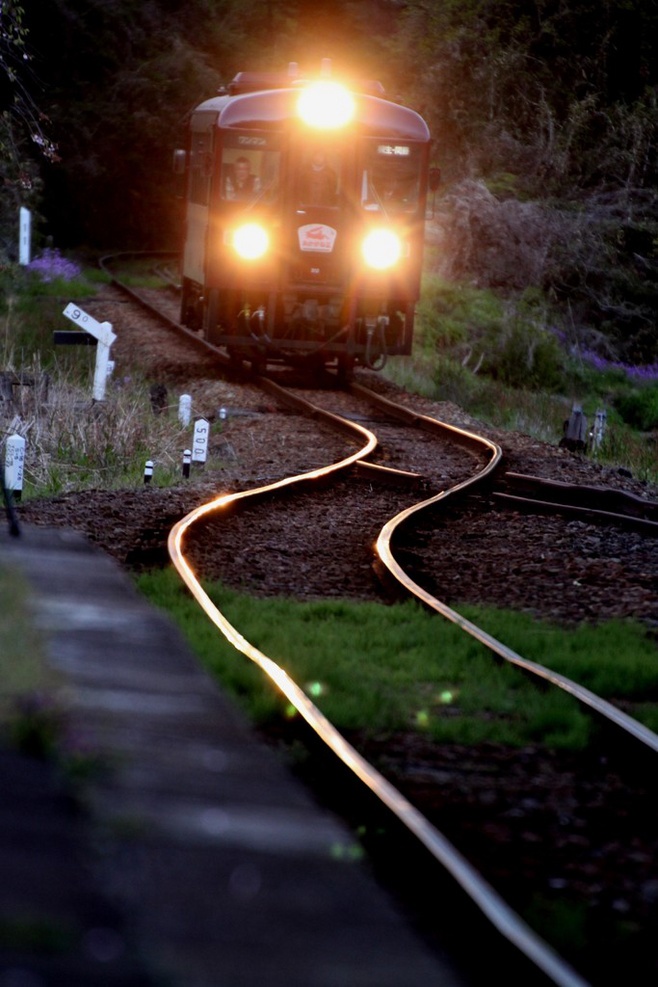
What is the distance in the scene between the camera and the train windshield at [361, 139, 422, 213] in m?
16.9

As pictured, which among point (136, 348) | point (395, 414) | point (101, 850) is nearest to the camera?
point (101, 850)

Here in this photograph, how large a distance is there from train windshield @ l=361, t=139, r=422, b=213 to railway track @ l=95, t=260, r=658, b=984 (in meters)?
2.49

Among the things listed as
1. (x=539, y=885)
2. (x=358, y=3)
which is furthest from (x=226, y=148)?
(x=358, y=3)

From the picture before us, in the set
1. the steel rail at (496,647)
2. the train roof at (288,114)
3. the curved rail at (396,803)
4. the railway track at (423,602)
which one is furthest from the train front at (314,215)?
the curved rail at (396,803)

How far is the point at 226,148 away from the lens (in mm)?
16516

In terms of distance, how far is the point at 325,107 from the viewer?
1658cm

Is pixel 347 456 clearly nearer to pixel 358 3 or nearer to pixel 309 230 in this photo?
pixel 309 230

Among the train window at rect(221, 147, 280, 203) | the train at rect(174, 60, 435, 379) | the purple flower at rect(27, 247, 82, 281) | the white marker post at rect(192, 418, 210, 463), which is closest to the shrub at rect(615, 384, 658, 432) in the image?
the train at rect(174, 60, 435, 379)

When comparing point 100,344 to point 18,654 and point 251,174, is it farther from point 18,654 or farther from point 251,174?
point 18,654

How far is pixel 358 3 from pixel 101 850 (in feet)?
197

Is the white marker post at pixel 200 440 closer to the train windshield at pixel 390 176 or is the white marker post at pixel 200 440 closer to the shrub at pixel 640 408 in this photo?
the train windshield at pixel 390 176

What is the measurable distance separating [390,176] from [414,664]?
11.9 meters

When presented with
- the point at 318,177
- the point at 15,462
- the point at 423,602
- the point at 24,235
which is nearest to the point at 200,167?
the point at 318,177

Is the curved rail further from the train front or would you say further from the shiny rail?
the train front
